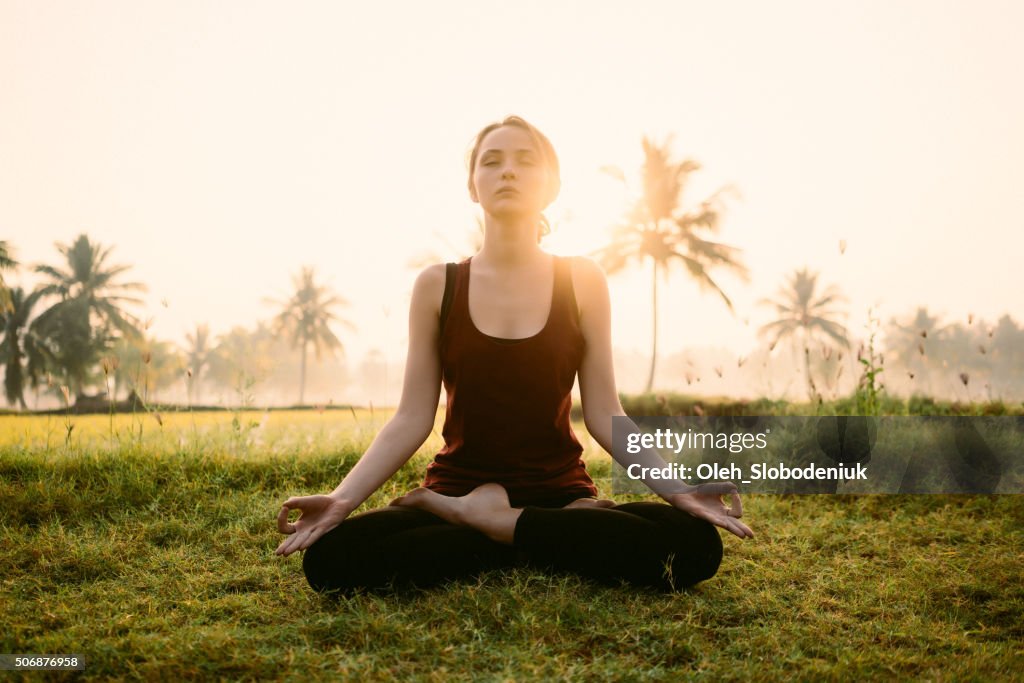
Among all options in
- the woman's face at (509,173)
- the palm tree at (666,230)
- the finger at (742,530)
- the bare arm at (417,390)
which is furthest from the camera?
the palm tree at (666,230)

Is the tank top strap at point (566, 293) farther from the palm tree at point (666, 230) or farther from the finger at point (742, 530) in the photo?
the palm tree at point (666, 230)

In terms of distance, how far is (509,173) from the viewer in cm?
254

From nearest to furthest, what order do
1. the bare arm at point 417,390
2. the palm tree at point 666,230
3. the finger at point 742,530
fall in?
the finger at point 742,530 < the bare arm at point 417,390 < the palm tree at point 666,230

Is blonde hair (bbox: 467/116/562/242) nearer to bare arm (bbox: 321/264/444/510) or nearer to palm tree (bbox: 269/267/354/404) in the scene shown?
bare arm (bbox: 321/264/444/510)

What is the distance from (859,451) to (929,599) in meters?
2.35

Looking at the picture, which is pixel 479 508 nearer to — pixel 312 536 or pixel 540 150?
pixel 312 536

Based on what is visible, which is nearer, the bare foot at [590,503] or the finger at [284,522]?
the finger at [284,522]

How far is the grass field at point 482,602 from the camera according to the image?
6.06 ft

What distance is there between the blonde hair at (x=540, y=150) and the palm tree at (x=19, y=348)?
3653 cm

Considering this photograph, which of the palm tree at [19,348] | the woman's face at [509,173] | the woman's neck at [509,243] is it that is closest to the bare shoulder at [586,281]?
the woman's neck at [509,243]

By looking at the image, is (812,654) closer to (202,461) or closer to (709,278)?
(202,461)

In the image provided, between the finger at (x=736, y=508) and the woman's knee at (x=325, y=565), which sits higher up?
the finger at (x=736, y=508)

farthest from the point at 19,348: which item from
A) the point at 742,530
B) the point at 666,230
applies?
the point at 742,530

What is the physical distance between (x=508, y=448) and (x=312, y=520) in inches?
29.0
